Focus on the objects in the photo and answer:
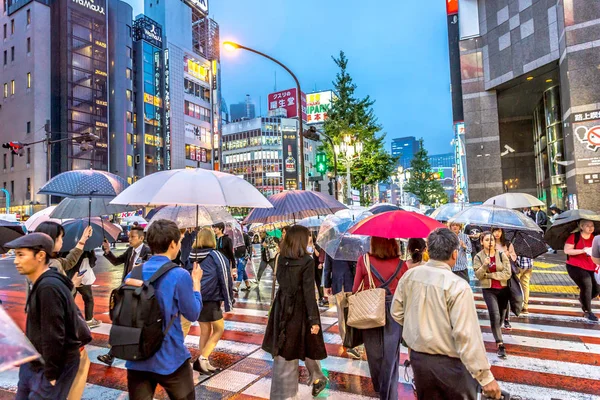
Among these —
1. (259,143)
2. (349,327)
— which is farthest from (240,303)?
(259,143)

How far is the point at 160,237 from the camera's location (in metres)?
3.12

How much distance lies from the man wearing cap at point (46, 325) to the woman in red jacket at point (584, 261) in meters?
7.42

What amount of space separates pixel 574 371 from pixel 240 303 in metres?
7.11

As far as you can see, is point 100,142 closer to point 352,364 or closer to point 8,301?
point 8,301

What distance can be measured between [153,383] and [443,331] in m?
2.20

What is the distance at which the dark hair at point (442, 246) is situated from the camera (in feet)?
9.70

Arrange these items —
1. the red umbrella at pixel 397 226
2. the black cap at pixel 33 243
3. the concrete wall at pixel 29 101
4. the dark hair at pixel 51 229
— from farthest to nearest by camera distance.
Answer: the concrete wall at pixel 29 101 < the red umbrella at pixel 397 226 < the dark hair at pixel 51 229 < the black cap at pixel 33 243

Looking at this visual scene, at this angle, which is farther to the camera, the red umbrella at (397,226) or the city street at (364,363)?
the city street at (364,363)

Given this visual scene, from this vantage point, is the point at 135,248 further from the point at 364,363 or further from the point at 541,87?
the point at 541,87

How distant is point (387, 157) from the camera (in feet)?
102

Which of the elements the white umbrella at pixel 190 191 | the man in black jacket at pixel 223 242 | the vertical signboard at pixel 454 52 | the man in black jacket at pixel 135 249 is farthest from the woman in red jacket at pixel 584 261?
the vertical signboard at pixel 454 52

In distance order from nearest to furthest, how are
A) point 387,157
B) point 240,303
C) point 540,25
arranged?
point 240,303 < point 540,25 < point 387,157

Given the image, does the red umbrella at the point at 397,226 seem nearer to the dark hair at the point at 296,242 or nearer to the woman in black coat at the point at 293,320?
the dark hair at the point at 296,242

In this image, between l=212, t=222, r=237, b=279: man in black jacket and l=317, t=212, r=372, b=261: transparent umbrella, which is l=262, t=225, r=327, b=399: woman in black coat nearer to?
l=317, t=212, r=372, b=261: transparent umbrella
